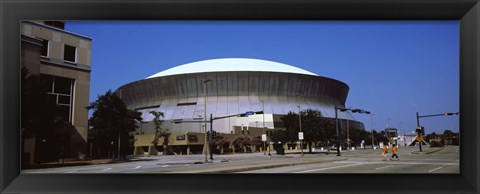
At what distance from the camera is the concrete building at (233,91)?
88.1 meters

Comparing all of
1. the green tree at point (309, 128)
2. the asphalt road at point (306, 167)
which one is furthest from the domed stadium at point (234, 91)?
the asphalt road at point (306, 167)

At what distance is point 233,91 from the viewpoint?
9212 cm

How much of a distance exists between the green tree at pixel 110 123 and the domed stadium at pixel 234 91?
47324mm

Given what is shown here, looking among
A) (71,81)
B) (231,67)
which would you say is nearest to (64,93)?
(71,81)

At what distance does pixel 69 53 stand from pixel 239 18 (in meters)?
19.7

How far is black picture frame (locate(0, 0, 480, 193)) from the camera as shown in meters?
9.40

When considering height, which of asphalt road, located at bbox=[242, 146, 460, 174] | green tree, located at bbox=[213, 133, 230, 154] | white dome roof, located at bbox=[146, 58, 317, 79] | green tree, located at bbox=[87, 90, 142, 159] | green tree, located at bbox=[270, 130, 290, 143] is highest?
white dome roof, located at bbox=[146, 58, 317, 79]

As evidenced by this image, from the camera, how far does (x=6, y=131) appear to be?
33.3ft

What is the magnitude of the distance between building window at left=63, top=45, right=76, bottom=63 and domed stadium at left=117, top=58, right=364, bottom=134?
2225 inches

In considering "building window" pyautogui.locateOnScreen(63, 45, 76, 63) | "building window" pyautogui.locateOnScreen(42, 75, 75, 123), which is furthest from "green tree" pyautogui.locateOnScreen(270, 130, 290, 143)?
"building window" pyautogui.locateOnScreen(63, 45, 76, 63)

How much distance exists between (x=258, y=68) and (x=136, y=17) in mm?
84045

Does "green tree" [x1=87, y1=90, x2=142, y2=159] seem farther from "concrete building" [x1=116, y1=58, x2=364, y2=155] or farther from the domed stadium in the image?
the domed stadium

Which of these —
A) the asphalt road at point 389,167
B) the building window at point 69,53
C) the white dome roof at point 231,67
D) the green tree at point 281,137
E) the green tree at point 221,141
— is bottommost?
the green tree at point 221,141

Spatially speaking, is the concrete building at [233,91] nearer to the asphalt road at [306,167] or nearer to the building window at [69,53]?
the building window at [69,53]
